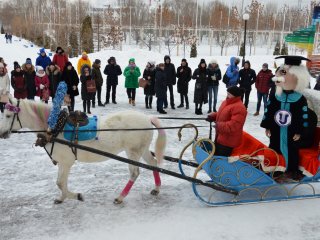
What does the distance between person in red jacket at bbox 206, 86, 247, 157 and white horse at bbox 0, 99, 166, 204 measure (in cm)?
84

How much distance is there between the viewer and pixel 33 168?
584cm

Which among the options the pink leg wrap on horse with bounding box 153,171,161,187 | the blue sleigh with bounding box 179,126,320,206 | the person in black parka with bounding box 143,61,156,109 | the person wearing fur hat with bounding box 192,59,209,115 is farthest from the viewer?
the person in black parka with bounding box 143,61,156,109

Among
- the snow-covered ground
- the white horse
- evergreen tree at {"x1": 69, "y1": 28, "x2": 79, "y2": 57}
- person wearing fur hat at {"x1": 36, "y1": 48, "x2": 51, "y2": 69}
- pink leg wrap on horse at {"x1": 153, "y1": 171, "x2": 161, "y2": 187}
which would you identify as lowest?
the snow-covered ground

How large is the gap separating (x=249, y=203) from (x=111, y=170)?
247 centimetres

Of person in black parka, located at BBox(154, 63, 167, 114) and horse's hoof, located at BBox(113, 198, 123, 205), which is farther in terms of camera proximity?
person in black parka, located at BBox(154, 63, 167, 114)

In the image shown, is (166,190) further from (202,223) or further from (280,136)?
(280,136)

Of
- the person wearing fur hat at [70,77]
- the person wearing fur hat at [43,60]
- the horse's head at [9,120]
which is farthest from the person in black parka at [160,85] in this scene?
the horse's head at [9,120]

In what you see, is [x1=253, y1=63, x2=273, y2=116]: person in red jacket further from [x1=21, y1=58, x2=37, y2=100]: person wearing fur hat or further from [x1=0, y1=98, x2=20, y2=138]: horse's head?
[x1=0, y1=98, x2=20, y2=138]: horse's head

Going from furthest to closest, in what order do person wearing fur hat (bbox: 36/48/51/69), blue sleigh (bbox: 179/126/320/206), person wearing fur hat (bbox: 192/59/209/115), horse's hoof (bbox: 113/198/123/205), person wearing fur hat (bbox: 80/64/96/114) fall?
person wearing fur hat (bbox: 36/48/51/69) → person wearing fur hat (bbox: 192/59/209/115) → person wearing fur hat (bbox: 80/64/96/114) → horse's hoof (bbox: 113/198/123/205) → blue sleigh (bbox: 179/126/320/206)

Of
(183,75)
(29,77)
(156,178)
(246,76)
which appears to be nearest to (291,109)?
(156,178)

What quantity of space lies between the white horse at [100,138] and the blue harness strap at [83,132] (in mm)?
71

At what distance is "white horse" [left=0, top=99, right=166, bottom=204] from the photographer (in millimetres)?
4242

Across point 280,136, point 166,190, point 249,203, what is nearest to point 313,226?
point 249,203

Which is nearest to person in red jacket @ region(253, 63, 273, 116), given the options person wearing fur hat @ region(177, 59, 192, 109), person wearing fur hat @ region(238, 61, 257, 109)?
person wearing fur hat @ region(238, 61, 257, 109)
